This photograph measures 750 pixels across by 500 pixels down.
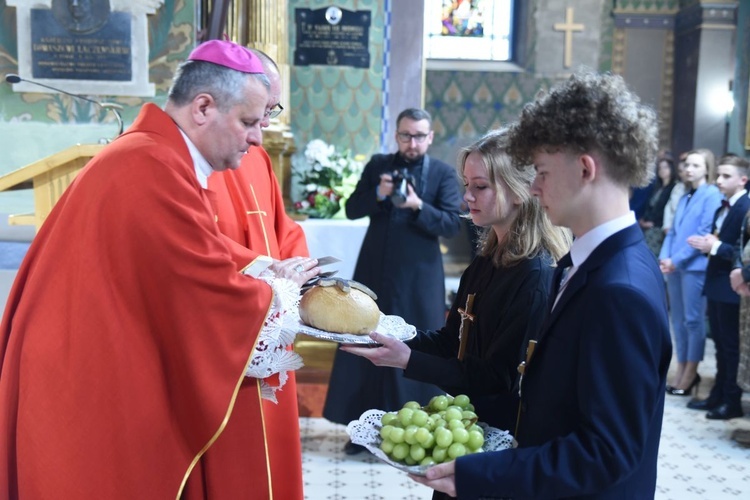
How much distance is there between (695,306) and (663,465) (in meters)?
1.71

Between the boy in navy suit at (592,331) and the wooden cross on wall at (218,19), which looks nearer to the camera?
the boy in navy suit at (592,331)

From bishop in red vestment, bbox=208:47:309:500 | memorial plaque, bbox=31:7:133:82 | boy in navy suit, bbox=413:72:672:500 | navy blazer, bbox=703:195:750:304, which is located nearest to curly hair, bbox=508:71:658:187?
boy in navy suit, bbox=413:72:672:500

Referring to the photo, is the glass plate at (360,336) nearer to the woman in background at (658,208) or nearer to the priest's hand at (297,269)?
the priest's hand at (297,269)

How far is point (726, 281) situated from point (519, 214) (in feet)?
12.6

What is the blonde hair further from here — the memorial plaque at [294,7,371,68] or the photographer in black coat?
the memorial plaque at [294,7,371,68]

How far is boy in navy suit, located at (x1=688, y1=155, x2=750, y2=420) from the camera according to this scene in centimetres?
539

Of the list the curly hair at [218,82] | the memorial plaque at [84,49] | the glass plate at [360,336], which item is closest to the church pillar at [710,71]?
the memorial plaque at [84,49]

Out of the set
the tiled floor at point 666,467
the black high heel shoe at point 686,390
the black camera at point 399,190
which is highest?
the black camera at point 399,190

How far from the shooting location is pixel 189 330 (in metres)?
1.99

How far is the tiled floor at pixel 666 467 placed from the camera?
13.4 feet

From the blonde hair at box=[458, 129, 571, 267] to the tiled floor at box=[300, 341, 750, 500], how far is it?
2.25 meters

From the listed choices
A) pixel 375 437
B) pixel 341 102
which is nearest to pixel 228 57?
pixel 375 437

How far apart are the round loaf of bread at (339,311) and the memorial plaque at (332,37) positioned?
194 inches

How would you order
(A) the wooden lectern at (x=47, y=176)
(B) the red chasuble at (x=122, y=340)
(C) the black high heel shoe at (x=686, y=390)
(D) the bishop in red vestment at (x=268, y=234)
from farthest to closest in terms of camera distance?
1. (C) the black high heel shoe at (x=686, y=390)
2. (A) the wooden lectern at (x=47, y=176)
3. (D) the bishop in red vestment at (x=268, y=234)
4. (B) the red chasuble at (x=122, y=340)
